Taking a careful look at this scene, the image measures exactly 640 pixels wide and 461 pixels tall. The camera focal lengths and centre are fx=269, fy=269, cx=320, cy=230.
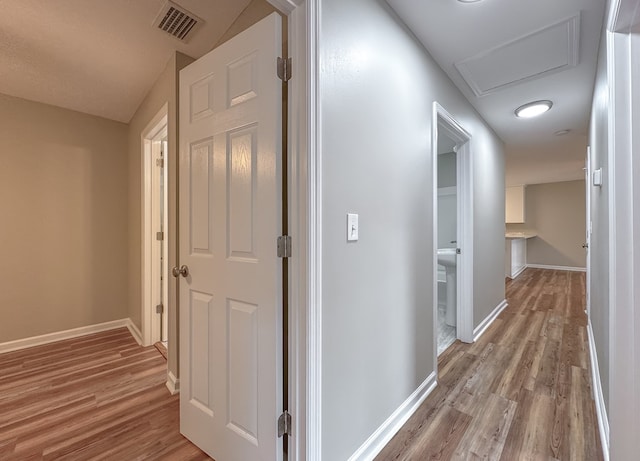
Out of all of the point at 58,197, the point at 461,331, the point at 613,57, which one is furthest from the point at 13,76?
the point at 461,331

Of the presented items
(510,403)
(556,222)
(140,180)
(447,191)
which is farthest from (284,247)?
(556,222)

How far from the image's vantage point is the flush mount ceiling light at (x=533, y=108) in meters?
2.79

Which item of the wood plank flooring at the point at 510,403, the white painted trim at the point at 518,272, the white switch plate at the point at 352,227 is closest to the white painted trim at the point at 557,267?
the white painted trim at the point at 518,272

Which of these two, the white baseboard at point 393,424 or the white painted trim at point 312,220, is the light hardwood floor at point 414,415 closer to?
the white baseboard at point 393,424

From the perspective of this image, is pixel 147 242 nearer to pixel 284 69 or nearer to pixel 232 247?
pixel 232 247

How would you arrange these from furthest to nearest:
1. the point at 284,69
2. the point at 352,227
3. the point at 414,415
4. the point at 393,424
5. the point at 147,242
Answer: the point at 147,242 → the point at 414,415 → the point at 393,424 → the point at 352,227 → the point at 284,69

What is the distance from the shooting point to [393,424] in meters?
1.56

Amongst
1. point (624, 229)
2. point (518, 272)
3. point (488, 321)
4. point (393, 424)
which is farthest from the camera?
point (518, 272)

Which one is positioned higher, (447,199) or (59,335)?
(447,199)

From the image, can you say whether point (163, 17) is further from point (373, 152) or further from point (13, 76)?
point (13, 76)

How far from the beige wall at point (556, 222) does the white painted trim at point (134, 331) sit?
9387mm

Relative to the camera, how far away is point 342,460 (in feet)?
4.00

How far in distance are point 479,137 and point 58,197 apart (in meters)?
4.67

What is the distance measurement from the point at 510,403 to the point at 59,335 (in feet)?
13.8
